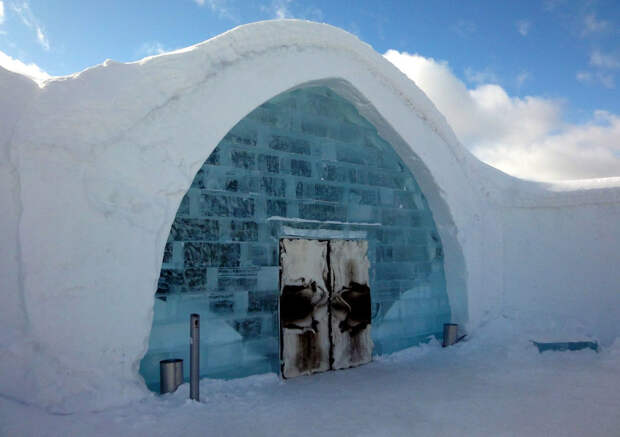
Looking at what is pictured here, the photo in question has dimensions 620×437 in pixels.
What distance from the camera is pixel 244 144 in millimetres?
5016

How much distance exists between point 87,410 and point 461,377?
3.59 m

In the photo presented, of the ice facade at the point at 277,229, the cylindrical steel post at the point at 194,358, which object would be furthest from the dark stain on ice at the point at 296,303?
the cylindrical steel post at the point at 194,358

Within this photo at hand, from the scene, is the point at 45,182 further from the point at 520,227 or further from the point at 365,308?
the point at 520,227

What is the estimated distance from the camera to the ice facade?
4547 mm

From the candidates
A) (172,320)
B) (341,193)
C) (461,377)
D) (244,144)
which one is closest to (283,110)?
(244,144)

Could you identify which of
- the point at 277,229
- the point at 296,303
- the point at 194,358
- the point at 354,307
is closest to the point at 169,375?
the point at 194,358

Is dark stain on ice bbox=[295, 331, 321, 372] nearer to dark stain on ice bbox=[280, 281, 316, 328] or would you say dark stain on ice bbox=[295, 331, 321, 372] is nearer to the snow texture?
dark stain on ice bbox=[280, 281, 316, 328]

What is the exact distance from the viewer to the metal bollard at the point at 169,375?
4105 millimetres

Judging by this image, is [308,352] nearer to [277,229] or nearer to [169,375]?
[277,229]

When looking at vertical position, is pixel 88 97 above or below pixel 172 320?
above

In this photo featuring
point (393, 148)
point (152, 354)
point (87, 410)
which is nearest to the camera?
point (87, 410)

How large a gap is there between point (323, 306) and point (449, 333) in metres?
2.15

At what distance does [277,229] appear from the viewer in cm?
522

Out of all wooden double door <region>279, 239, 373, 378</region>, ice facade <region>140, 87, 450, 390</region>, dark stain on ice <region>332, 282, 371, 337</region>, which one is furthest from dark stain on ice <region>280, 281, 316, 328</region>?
dark stain on ice <region>332, 282, 371, 337</region>
